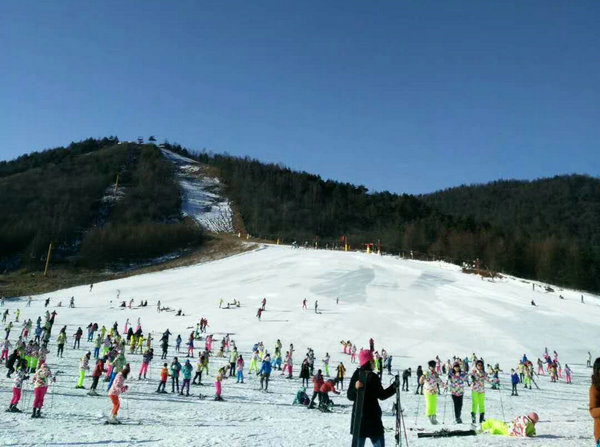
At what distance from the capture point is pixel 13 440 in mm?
7625

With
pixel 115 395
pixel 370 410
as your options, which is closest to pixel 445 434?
pixel 370 410

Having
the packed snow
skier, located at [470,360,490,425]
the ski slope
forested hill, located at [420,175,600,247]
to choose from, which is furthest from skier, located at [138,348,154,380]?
forested hill, located at [420,175,600,247]

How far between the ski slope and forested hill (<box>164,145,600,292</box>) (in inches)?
999

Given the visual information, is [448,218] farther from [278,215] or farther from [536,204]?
[536,204]

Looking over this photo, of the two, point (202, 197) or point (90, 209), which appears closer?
point (90, 209)

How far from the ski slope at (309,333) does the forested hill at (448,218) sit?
83.3ft

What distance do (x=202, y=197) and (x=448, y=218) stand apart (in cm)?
6335

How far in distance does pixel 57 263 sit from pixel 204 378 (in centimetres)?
6077

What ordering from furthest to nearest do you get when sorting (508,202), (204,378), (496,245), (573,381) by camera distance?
1. (508,202)
2. (496,245)
3. (573,381)
4. (204,378)

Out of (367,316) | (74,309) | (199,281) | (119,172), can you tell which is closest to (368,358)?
(367,316)

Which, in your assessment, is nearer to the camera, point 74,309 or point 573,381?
point 573,381

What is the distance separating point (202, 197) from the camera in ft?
391

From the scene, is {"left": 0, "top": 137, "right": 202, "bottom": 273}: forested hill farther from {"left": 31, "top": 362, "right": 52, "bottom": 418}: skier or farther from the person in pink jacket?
the person in pink jacket

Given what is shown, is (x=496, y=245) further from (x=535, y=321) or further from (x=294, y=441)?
(x=294, y=441)
